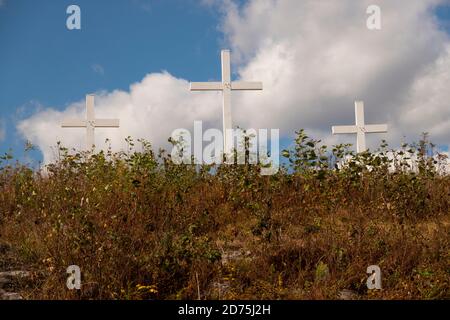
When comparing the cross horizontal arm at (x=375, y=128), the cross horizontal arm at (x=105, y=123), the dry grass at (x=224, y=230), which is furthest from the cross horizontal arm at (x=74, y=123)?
the cross horizontal arm at (x=375, y=128)

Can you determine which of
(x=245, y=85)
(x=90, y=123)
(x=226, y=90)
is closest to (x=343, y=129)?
(x=245, y=85)

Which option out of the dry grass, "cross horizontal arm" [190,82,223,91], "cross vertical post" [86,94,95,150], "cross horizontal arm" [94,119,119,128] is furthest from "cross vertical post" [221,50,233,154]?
the dry grass

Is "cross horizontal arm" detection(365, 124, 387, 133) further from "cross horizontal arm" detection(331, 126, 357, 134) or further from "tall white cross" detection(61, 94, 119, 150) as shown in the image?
"tall white cross" detection(61, 94, 119, 150)

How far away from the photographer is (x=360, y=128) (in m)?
13.5

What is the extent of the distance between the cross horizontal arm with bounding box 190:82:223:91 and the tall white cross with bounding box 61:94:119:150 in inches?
84.4

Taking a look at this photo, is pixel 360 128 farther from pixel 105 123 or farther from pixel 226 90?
pixel 105 123

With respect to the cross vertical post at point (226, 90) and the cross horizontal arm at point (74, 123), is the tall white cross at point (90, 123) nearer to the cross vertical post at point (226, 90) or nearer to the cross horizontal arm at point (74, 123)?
the cross horizontal arm at point (74, 123)

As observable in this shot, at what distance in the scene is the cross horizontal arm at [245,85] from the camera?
1332 centimetres

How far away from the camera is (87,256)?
562 centimetres

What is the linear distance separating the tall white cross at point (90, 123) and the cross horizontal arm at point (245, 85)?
313 centimetres

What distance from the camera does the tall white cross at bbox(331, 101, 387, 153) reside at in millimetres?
13367

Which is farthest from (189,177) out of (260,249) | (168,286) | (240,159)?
(168,286)

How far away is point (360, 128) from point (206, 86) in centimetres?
418

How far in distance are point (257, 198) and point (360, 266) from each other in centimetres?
272
